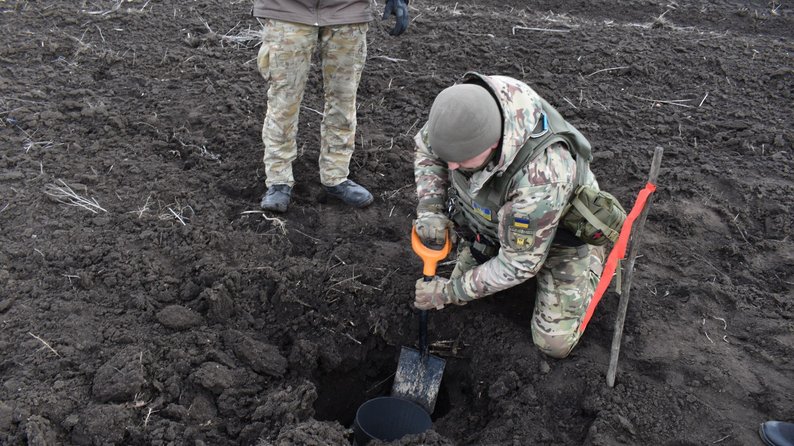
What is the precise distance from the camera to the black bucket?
313 cm

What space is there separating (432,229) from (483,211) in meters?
0.26

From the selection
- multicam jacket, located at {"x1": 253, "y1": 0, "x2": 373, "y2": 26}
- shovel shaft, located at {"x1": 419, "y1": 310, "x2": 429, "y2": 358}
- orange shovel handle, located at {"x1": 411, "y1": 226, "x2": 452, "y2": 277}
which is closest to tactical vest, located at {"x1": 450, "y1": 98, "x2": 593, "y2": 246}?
orange shovel handle, located at {"x1": 411, "y1": 226, "x2": 452, "y2": 277}

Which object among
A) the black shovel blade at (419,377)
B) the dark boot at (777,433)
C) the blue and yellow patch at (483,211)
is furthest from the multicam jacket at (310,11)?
the dark boot at (777,433)

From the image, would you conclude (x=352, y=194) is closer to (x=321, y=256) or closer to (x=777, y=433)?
(x=321, y=256)

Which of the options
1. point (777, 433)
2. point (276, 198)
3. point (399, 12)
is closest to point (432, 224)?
point (276, 198)

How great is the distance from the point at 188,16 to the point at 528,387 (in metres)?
4.60

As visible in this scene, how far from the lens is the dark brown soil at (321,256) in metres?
2.74

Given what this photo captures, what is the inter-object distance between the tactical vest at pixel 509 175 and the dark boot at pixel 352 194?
2.66ft

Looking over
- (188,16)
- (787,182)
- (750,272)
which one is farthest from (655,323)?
(188,16)

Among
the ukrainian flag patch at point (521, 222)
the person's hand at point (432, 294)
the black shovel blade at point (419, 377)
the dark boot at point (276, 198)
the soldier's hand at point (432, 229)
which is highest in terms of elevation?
the ukrainian flag patch at point (521, 222)

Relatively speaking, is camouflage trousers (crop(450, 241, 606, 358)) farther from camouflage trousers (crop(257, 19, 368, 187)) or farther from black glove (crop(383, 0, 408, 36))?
black glove (crop(383, 0, 408, 36))

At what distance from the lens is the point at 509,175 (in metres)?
2.71

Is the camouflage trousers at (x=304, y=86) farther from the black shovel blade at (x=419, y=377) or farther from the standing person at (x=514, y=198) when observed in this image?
the black shovel blade at (x=419, y=377)

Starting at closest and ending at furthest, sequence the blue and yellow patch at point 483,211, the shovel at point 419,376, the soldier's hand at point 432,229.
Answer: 1. the blue and yellow patch at point 483,211
2. the soldier's hand at point 432,229
3. the shovel at point 419,376
